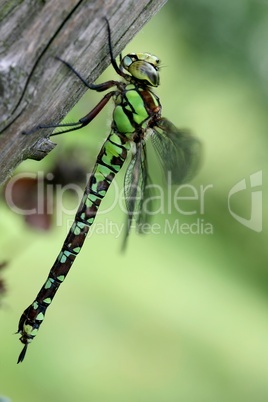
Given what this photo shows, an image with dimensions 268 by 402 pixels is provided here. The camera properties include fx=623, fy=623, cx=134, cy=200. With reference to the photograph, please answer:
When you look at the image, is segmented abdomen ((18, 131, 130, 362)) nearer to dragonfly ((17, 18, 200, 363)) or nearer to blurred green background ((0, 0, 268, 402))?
dragonfly ((17, 18, 200, 363))

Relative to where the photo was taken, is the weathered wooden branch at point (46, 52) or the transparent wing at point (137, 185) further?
the transparent wing at point (137, 185)

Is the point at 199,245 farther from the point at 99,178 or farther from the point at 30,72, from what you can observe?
the point at 30,72

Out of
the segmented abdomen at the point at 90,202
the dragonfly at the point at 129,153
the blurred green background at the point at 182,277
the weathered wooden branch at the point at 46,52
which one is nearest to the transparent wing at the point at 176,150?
the dragonfly at the point at 129,153

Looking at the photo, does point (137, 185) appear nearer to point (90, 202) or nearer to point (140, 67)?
point (90, 202)

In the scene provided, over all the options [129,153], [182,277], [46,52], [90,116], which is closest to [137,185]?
[129,153]

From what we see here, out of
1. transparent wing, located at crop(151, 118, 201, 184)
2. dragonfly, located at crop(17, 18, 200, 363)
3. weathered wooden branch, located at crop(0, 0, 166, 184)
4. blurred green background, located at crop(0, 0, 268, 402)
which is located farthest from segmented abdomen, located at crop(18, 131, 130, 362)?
blurred green background, located at crop(0, 0, 268, 402)

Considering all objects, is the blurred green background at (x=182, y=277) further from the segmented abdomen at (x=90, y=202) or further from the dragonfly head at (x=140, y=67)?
the dragonfly head at (x=140, y=67)
